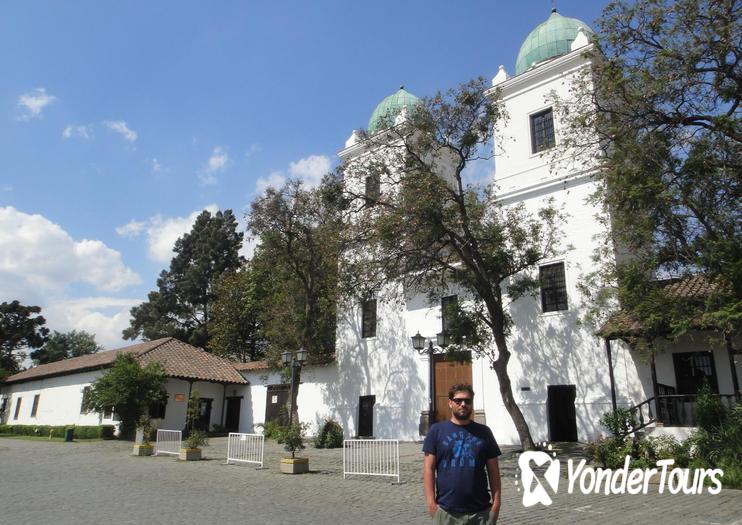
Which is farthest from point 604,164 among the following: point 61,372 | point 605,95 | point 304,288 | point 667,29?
point 61,372

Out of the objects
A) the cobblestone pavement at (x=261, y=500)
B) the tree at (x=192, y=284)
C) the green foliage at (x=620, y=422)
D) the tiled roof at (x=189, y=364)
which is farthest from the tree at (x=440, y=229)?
the tree at (x=192, y=284)

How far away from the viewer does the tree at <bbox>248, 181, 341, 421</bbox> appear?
24.2 meters

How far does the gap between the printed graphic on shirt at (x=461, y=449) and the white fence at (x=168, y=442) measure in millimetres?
16138

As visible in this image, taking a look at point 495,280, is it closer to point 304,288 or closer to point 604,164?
point 604,164

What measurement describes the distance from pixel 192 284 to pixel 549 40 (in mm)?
35791

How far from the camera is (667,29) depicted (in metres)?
12.1

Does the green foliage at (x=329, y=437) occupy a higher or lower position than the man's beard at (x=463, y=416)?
lower

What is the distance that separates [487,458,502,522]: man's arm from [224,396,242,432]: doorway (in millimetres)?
28488

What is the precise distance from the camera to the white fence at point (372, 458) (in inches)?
480

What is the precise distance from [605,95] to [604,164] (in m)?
1.69

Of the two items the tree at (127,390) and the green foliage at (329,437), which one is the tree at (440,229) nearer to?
the green foliage at (329,437)

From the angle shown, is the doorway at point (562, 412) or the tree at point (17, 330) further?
the tree at point (17, 330)

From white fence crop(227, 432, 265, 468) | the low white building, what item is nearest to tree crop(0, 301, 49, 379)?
the low white building

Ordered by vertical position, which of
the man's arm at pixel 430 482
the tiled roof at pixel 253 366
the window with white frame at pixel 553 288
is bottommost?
the man's arm at pixel 430 482
